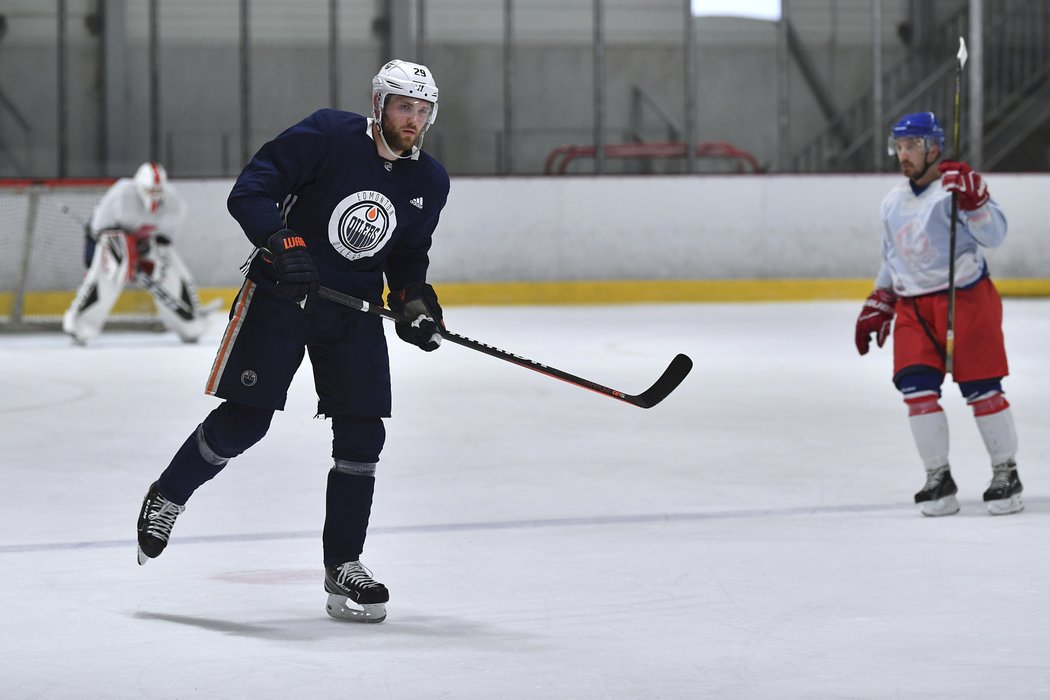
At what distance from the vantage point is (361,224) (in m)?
3.44

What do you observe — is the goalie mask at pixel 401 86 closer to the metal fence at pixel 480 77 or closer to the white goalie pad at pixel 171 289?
the white goalie pad at pixel 171 289

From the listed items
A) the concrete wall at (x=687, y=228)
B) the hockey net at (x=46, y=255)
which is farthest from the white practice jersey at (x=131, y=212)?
the concrete wall at (x=687, y=228)

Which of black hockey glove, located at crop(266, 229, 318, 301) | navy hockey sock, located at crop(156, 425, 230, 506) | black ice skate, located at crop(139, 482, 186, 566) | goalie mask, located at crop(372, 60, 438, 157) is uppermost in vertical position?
goalie mask, located at crop(372, 60, 438, 157)

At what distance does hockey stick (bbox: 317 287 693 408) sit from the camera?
3.41 metres

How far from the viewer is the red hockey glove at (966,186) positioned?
4.59m

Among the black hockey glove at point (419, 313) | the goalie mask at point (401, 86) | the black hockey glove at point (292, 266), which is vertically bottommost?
the black hockey glove at point (419, 313)

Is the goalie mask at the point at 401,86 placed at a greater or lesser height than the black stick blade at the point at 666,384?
greater

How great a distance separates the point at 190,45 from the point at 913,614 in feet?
50.7

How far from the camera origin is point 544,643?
10.4 ft

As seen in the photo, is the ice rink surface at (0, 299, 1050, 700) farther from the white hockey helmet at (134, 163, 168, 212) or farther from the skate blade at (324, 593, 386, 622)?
the white hockey helmet at (134, 163, 168, 212)

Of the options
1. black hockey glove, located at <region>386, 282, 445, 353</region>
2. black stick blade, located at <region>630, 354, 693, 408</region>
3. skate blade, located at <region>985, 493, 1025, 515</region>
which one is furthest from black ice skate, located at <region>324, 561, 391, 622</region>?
skate blade, located at <region>985, 493, 1025, 515</region>

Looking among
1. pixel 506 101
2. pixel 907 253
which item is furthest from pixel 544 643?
pixel 506 101

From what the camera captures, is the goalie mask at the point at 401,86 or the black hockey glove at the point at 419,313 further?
the black hockey glove at the point at 419,313

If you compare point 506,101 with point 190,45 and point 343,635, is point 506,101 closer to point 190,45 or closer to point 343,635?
point 190,45
